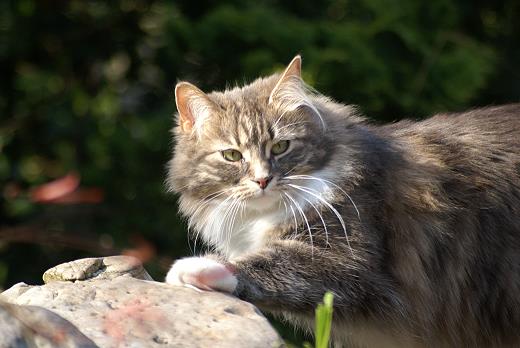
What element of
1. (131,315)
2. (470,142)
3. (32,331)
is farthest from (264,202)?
(32,331)

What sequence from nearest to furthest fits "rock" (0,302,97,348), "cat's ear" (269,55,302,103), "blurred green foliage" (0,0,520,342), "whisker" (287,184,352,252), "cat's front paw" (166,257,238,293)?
"rock" (0,302,97,348) → "cat's front paw" (166,257,238,293) → "whisker" (287,184,352,252) → "cat's ear" (269,55,302,103) → "blurred green foliage" (0,0,520,342)

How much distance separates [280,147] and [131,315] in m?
1.18

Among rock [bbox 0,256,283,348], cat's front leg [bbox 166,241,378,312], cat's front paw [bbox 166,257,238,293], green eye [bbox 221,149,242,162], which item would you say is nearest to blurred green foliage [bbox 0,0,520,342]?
green eye [bbox 221,149,242,162]

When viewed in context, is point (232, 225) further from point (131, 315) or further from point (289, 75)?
point (131, 315)

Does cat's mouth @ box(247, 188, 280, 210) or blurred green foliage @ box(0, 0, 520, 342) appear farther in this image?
blurred green foliage @ box(0, 0, 520, 342)

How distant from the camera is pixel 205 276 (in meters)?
3.08

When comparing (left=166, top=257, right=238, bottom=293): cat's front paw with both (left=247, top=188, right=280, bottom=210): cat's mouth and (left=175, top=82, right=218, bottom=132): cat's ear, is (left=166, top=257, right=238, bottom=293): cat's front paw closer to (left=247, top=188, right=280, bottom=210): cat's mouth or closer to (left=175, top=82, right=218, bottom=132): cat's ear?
(left=247, top=188, right=280, bottom=210): cat's mouth

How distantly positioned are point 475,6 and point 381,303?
3966 millimetres

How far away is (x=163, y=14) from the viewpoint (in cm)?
630

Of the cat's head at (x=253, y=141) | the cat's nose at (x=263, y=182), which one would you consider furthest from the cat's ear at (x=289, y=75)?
the cat's nose at (x=263, y=182)

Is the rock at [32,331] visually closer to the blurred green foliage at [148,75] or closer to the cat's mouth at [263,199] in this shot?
the cat's mouth at [263,199]

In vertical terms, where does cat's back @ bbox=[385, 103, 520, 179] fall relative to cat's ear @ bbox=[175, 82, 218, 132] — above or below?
below

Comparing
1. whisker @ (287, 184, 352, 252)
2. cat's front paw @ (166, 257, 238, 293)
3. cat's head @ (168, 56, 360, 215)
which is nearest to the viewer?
cat's front paw @ (166, 257, 238, 293)

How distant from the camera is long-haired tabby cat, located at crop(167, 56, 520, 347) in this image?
3484 mm
